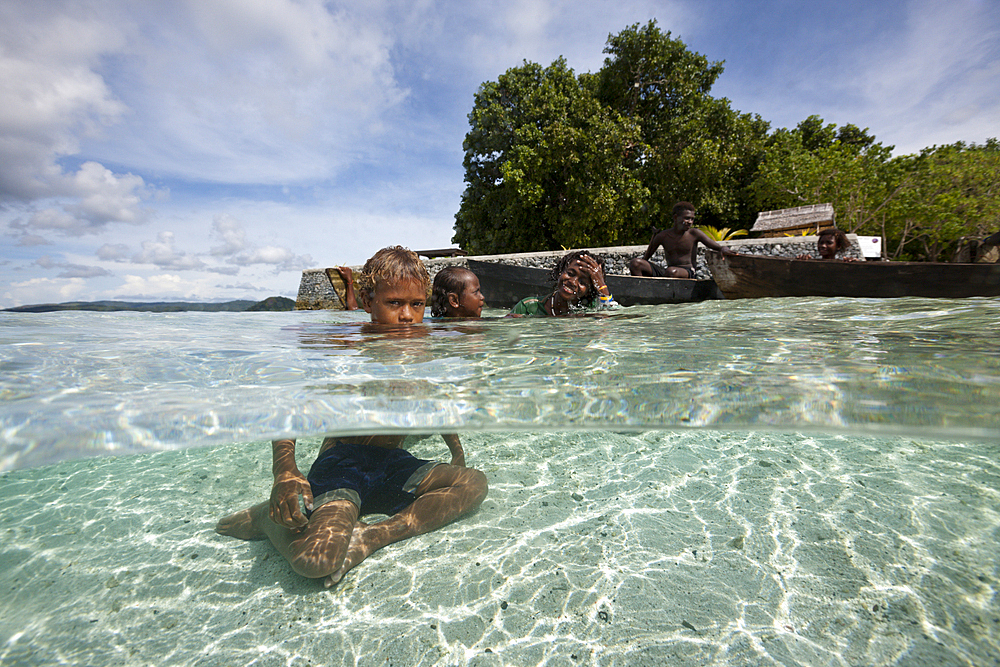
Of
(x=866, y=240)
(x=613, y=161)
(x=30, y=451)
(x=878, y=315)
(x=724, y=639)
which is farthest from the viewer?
(x=613, y=161)

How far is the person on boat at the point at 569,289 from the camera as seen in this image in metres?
5.91

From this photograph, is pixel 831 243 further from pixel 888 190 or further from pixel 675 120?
pixel 888 190

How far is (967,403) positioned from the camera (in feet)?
7.00

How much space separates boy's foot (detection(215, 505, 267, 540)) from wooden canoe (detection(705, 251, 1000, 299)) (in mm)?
7416

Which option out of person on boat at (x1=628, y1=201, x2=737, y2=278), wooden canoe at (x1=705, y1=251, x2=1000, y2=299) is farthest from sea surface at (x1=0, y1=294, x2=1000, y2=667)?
person on boat at (x1=628, y1=201, x2=737, y2=278)

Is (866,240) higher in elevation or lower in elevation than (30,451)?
higher

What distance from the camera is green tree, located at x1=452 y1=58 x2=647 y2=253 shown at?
18.1 metres

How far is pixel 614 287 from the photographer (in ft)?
26.4

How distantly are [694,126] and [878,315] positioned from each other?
1681cm

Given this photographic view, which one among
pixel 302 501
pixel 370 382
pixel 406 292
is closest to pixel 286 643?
pixel 302 501

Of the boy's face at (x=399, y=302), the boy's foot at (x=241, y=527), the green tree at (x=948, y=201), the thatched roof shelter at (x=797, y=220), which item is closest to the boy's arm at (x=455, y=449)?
the boy's foot at (x=241, y=527)

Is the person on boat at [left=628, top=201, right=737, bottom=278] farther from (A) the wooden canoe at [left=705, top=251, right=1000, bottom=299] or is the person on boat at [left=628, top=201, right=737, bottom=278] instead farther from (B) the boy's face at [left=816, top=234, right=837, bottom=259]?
(B) the boy's face at [left=816, top=234, right=837, bottom=259]

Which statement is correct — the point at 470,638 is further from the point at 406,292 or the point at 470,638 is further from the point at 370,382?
the point at 406,292

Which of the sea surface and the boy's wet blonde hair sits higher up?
the boy's wet blonde hair
